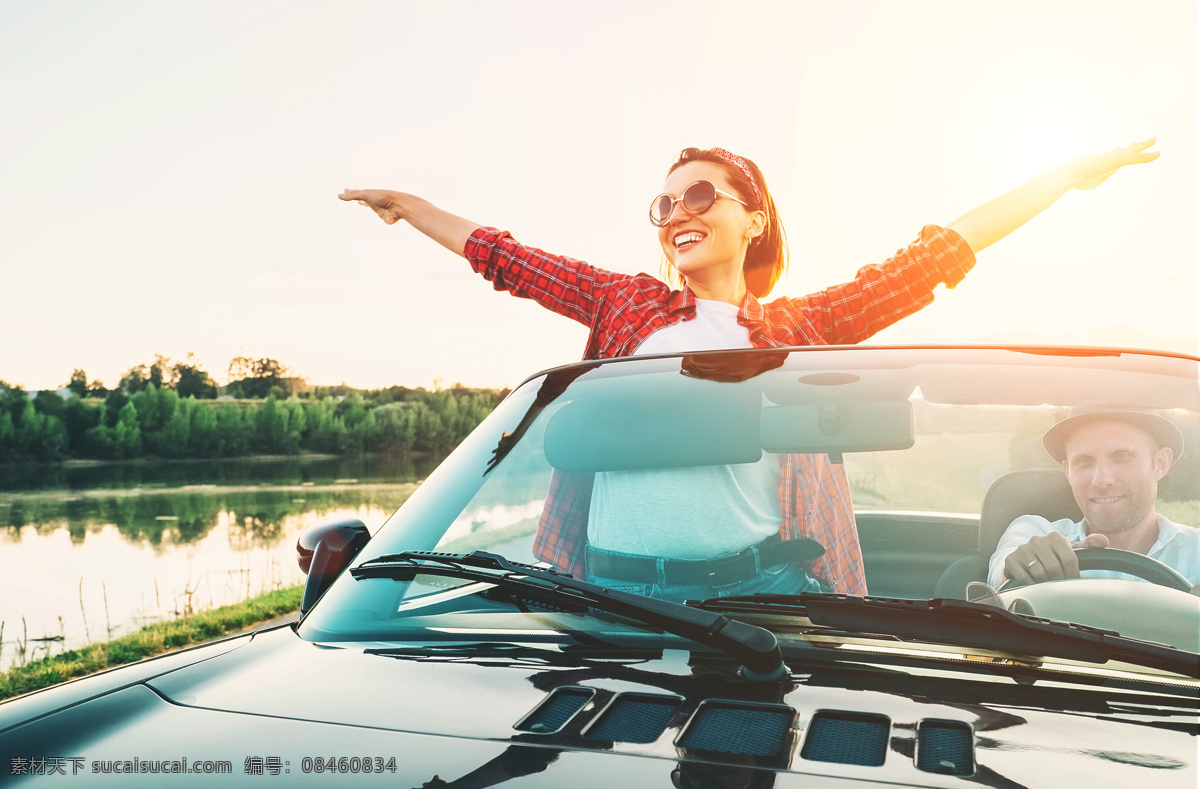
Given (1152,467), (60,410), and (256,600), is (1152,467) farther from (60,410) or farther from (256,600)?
Answer: (60,410)

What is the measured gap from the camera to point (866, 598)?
1465mm

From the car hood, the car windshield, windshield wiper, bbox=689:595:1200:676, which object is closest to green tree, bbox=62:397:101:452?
the car windshield

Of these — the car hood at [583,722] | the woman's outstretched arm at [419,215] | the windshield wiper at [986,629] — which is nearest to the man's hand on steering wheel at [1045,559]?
the windshield wiper at [986,629]

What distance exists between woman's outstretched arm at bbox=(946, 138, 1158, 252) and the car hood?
258 centimetres

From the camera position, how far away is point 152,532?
3900cm

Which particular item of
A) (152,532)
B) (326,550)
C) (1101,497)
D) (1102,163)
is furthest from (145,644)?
(152,532)

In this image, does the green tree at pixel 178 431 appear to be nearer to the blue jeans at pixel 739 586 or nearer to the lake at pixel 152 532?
the lake at pixel 152 532

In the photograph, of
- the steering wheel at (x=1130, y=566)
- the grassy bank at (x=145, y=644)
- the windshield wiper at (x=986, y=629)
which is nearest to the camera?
the windshield wiper at (x=986, y=629)

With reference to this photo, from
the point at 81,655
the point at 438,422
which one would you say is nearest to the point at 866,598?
the point at 81,655

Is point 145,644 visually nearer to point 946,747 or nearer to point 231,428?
point 946,747

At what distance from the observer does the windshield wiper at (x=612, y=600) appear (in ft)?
4.49

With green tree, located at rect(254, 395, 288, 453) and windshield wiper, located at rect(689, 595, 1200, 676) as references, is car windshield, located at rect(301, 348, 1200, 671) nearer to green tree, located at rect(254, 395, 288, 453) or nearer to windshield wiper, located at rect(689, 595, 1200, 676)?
windshield wiper, located at rect(689, 595, 1200, 676)

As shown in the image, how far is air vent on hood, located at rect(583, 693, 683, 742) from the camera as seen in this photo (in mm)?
1174

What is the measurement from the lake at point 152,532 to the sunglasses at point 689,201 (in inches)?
67.0
